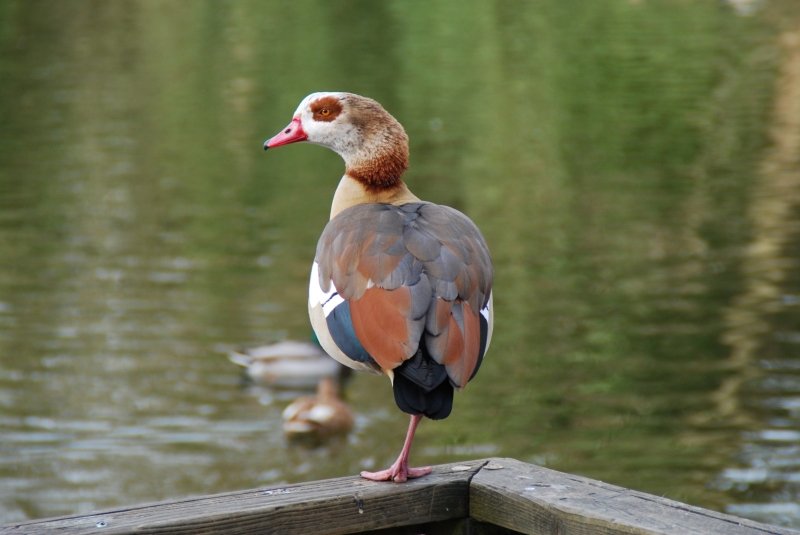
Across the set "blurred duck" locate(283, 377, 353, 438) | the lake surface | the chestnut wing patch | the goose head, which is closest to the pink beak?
the goose head

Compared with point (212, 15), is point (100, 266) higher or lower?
lower

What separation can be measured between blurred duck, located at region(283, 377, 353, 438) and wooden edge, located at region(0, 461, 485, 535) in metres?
5.41

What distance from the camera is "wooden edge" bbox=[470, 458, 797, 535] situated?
2.38 metres

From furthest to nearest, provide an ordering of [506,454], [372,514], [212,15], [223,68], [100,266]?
[212,15], [223,68], [100,266], [506,454], [372,514]

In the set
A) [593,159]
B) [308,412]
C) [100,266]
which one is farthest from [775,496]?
[593,159]

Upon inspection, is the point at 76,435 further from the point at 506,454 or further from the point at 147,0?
the point at 147,0

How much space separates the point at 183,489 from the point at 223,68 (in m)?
17.8

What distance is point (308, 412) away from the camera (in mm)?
8414

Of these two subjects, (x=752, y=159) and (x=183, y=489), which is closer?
(x=183, y=489)

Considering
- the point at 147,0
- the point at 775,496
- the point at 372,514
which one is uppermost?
the point at 147,0

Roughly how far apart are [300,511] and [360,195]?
47.7 inches

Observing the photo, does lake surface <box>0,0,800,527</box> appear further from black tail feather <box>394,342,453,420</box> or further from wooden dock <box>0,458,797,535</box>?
black tail feather <box>394,342,453,420</box>

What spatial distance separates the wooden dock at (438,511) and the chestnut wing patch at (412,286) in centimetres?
30

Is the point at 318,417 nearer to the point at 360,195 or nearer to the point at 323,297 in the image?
the point at 360,195
